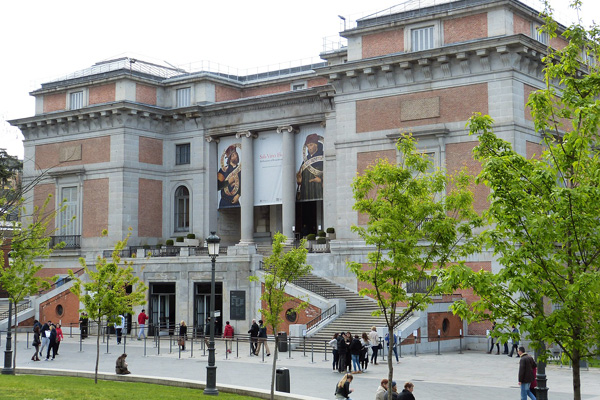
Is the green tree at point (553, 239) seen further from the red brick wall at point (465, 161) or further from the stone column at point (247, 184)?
the stone column at point (247, 184)

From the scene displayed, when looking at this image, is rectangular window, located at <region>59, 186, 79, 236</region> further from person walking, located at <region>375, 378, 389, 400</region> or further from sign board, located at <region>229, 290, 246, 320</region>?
person walking, located at <region>375, 378, 389, 400</region>

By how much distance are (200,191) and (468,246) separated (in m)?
34.6

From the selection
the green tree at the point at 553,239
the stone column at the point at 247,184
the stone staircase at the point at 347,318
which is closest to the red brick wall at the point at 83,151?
the stone column at the point at 247,184

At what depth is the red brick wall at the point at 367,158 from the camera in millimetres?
39000

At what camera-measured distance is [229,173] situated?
165 ft

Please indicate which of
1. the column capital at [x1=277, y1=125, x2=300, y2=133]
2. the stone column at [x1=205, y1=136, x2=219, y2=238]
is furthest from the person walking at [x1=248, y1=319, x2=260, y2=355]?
the stone column at [x1=205, y1=136, x2=219, y2=238]

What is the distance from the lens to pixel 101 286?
79.8 feet

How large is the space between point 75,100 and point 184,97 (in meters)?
7.57

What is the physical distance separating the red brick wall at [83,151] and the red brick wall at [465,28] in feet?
78.4

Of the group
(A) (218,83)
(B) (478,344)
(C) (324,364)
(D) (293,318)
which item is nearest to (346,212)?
(D) (293,318)

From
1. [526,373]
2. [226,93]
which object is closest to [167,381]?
[526,373]

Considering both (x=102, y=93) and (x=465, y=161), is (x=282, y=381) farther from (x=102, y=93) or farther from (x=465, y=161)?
(x=102, y=93)

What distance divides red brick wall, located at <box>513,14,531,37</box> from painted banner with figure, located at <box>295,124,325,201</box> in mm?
13640

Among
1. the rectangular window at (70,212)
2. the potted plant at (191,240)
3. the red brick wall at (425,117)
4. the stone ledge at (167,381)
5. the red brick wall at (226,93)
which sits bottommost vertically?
the stone ledge at (167,381)
